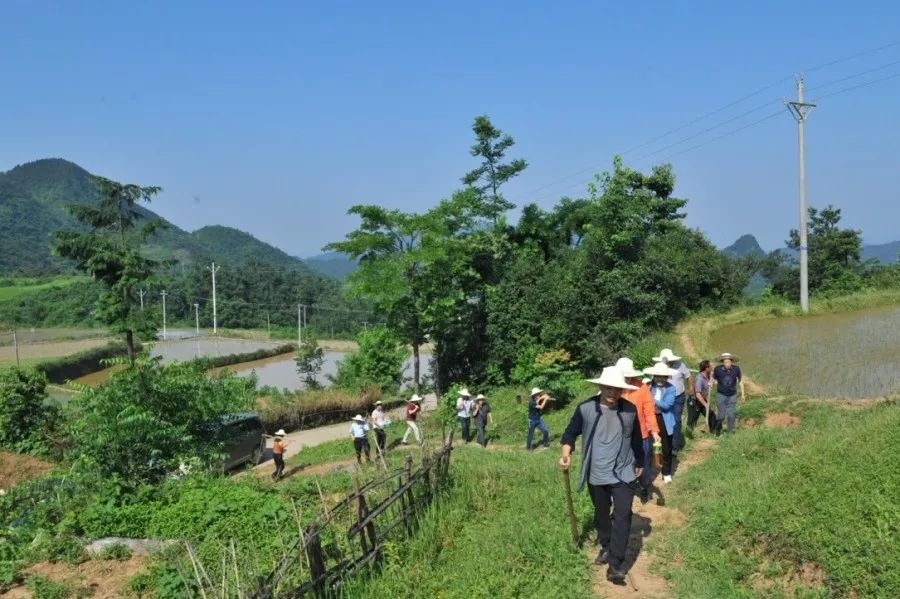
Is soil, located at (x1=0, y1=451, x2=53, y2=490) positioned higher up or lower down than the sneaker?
lower down

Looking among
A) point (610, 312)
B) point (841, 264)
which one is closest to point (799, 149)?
point (841, 264)

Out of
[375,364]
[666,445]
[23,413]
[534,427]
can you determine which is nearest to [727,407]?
[666,445]

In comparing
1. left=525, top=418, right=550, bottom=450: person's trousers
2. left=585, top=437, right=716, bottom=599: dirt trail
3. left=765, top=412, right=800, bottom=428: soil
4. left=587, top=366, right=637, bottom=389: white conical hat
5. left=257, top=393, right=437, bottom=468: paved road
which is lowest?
Answer: left=257, top=393, right=437, bottom=468: paved road

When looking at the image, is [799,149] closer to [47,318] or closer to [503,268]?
[503,268]

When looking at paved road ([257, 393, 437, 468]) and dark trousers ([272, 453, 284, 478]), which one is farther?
paved road ([257, 393, 437, 468])

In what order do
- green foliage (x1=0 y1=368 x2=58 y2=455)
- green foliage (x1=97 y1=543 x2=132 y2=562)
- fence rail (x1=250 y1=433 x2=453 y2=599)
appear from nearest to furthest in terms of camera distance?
fence rail (x1=250 y1=433 x2=453 y2=599), green foliage (x1=97 y1=543 x2=132 y2=562), green foliage (x1=0 y1=368 x2=58 y2=455)

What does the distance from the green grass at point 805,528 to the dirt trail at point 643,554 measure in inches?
6.4

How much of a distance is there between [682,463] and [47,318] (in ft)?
303

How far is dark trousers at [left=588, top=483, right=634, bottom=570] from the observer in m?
5.70

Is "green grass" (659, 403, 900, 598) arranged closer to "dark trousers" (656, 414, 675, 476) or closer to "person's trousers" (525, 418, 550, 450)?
"dark trousers" (656, 414, 675, 476)

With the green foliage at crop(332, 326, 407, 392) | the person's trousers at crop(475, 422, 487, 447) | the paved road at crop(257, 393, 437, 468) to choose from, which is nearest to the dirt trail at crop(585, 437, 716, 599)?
the person's trousers at crop(475, 422, 487, 447)

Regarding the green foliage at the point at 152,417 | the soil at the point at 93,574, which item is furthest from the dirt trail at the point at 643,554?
the green foliage at the point at 152,417

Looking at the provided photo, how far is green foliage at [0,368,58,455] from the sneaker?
19.6 metres

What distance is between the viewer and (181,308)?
9625 cm
